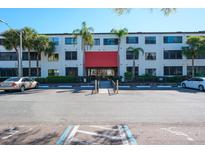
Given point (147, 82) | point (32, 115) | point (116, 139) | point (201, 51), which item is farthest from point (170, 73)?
point (116, 139)

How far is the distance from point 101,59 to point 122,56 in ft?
11.6

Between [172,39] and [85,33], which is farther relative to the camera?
[172,39]

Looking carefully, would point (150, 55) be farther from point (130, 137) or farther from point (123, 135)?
point (130, 137)

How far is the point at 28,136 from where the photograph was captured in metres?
7.84

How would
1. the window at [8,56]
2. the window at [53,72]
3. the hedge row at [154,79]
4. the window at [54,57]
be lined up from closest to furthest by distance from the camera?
1. the hedge row at [154,79]
2. the window at [54,57]
3. the window at [53,72]
4. the window at [8,56]

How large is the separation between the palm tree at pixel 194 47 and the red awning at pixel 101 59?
10.9 meters

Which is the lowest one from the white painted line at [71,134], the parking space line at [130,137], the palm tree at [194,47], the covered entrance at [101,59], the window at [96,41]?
the parking space line at [130,137]

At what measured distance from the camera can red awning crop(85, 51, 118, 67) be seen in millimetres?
42500

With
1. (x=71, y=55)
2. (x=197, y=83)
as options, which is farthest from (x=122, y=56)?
(x=197, y=83)

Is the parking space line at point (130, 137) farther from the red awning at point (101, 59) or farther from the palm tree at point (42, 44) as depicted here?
the red awning at point (101, 59)

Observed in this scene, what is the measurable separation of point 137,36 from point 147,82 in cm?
1112

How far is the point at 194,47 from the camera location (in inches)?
1535

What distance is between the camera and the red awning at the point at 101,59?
42.5 metres

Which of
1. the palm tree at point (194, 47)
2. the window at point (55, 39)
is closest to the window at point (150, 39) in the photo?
the palm tree at point (194, 47)
